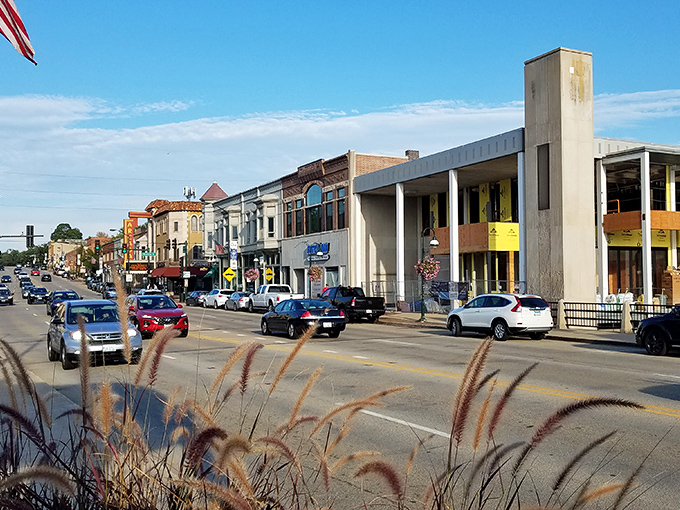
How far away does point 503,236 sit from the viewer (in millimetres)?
37094

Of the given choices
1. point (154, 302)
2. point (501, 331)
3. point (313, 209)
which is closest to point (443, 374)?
point (501, 331)

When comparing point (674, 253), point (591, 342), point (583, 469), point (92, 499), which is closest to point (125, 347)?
point (92, 499)

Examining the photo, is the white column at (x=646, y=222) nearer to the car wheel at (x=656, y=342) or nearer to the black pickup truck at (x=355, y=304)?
the car wheel at (x=656, y=342)

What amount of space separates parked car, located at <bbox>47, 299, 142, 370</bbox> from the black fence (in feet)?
56.5

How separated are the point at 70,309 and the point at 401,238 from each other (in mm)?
27069

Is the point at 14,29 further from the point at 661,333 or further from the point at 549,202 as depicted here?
the point at 549,202

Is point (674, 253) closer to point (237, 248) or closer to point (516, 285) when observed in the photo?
point (516, 285)

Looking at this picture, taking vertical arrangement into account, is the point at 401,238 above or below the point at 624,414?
above

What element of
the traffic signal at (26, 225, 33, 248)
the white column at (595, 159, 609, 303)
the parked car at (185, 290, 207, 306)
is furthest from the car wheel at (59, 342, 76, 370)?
the parked car at (185, 290, 207, 306)

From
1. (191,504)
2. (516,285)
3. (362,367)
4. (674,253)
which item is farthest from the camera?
(674,253)

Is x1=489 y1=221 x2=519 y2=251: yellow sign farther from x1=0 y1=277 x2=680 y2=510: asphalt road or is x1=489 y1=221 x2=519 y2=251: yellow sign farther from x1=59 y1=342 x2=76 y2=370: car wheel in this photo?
x1=59 y1=342 x2=76 y2=370: car wheel

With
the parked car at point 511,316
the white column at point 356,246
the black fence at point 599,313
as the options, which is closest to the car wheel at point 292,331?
the parked car at point 511,316

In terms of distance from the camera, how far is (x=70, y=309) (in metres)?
17.8

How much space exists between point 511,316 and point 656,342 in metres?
5.48
